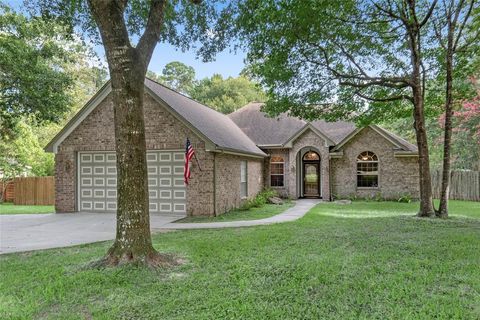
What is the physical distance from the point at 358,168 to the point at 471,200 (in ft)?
21.5

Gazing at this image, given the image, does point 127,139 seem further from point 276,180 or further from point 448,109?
point 276,180

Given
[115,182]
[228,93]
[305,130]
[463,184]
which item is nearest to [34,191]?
[115,182]

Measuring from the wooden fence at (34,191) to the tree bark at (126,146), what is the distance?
15.7 metres

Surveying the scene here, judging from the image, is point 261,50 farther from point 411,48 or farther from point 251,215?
point 251,215

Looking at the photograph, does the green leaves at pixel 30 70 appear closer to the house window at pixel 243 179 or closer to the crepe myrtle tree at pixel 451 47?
the house window at pixel 243 179

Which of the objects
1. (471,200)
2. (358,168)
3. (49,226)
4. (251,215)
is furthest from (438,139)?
(49,226)

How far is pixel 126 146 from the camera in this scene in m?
5.91

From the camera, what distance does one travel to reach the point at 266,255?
21.4 ft

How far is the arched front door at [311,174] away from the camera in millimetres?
20516

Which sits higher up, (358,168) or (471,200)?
(358,168)

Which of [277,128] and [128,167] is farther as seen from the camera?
[277,128]

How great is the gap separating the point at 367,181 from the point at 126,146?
52.5 feet

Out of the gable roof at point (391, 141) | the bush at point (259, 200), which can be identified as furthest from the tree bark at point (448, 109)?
the bush at point (259, 200)

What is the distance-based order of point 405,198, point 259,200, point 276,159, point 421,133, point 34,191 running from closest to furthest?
point 421,133 → point 259,200 → point 405,198 → point 34,191 → point 276,159
